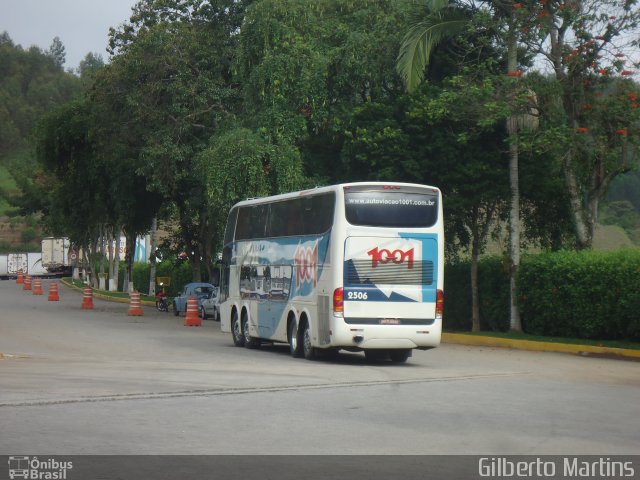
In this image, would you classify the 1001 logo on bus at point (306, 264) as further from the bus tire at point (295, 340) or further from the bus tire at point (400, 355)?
the bus tire at point (400, 355)

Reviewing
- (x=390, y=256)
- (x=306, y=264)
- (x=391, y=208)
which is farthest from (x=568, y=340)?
(x=306, y=264)

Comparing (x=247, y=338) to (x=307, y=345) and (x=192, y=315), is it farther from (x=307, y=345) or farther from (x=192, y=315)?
(x=192, y=315)

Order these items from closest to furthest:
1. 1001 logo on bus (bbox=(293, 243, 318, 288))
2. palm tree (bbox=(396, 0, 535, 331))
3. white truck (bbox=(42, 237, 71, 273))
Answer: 1. 1001 logo on bus (bbox=(293, 243, 318, 288))
2. palm tree (bbox=(396, 0, 535, 331))
3. white truck (bbox=(42, 237, 71, 273))

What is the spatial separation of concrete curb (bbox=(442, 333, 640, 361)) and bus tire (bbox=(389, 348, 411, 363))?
4.74m

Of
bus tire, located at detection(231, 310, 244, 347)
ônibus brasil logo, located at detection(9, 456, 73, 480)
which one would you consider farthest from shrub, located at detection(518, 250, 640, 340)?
ônibus brasil logo, located at detection(9, 456, 73, 480)

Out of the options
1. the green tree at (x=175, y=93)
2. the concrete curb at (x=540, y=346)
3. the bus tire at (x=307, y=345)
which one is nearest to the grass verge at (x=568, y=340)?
the concrete curb at (x=540, y=346)

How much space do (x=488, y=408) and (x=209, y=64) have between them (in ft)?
95.5

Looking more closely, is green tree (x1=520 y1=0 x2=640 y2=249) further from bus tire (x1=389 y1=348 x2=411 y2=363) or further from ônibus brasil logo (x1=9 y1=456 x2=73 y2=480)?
ônibus brasil logo (x1=9 y1=456 x2=73 y2=480)

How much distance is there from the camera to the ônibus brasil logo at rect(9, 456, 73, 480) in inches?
347

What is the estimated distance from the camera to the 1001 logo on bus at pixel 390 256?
72.9ft

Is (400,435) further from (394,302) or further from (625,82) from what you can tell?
(625,82)

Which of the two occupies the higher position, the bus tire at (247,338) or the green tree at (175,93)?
the green tree at (175,93)

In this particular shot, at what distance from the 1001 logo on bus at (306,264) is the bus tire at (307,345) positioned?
1048mm

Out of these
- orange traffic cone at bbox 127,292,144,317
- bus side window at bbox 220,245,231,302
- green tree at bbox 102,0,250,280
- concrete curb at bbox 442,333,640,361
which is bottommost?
concrete curb at bbox 442,333,640,361
